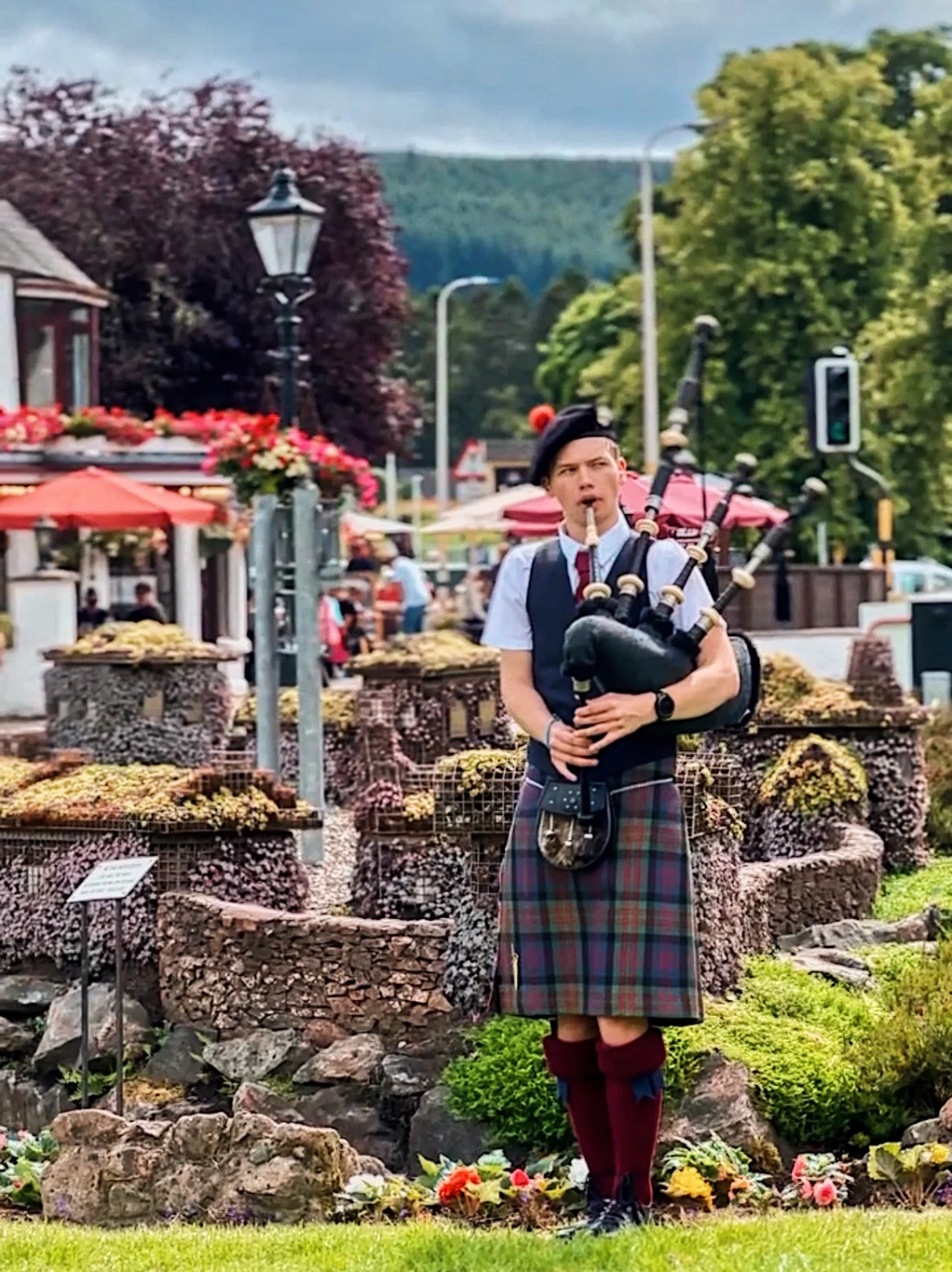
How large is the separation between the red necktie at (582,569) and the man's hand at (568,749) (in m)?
0.37

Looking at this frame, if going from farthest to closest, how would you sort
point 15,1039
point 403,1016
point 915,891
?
point 915,891 → point 15,1039 → point 403,1016

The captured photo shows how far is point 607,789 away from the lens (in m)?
6.79

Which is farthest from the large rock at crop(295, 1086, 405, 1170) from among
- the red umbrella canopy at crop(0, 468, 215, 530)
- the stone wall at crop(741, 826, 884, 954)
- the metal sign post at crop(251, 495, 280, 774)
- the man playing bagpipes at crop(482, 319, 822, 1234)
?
the red umbrella canopy at crop(0, 468, 215, 530)

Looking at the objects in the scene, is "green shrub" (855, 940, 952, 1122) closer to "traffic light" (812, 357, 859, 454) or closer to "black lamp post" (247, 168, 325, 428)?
"black lamp post" (247, 168, 325, 428)

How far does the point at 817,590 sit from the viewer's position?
35.2 meters

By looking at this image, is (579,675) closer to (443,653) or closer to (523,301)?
(443,653)

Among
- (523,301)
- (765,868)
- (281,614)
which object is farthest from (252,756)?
(523,301)

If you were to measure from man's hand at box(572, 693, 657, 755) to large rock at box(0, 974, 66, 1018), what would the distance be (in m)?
4.74

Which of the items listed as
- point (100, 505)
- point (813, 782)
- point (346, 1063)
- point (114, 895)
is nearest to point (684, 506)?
point (813, 782)

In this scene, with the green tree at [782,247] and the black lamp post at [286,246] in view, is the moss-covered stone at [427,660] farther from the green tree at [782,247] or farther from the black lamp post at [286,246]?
the green tree at [782,247]

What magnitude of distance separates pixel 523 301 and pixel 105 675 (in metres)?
149

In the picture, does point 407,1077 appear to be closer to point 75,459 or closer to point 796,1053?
point 796,1053

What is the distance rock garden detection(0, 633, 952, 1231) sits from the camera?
25.7 feet

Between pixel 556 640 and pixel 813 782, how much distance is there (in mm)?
6720
